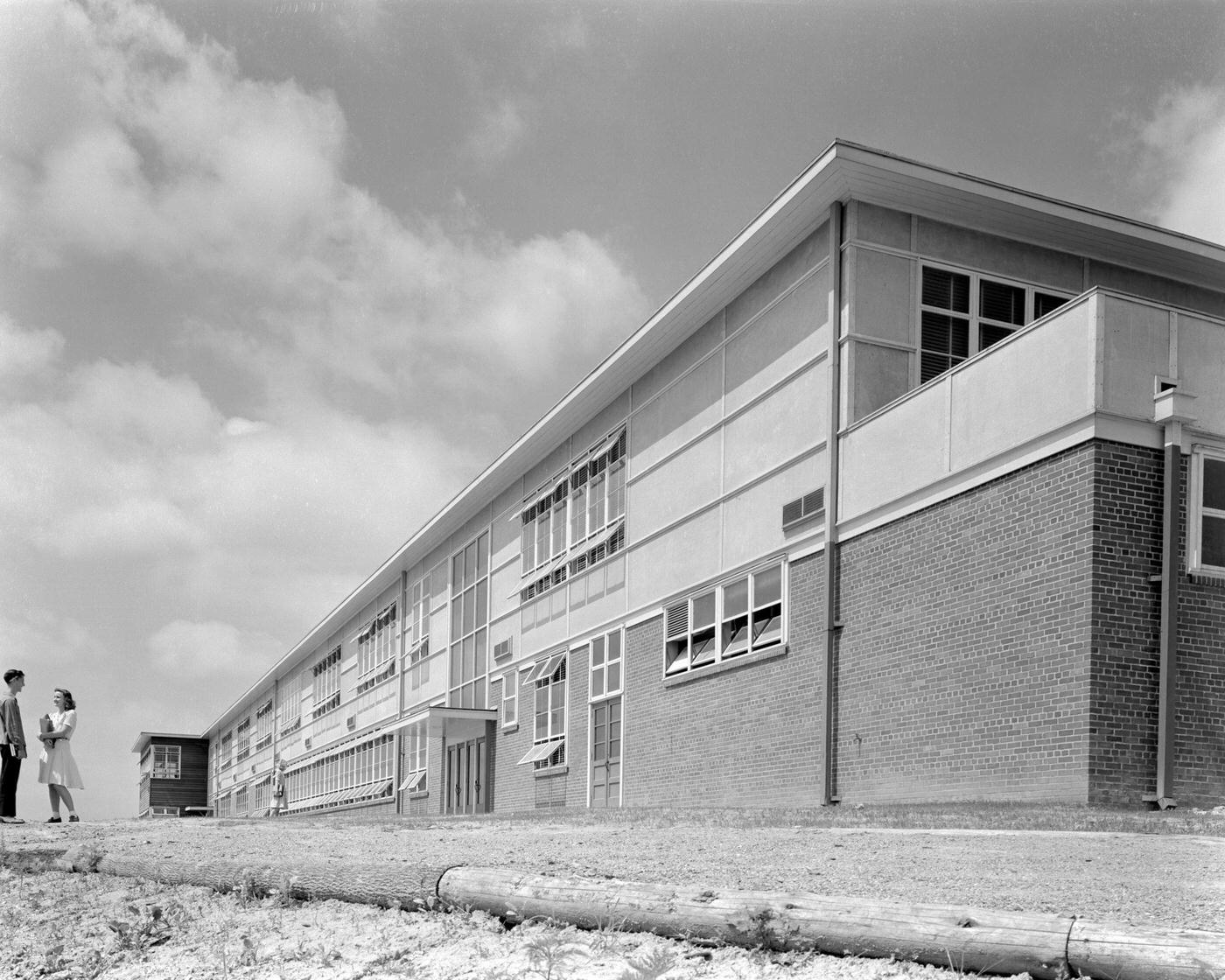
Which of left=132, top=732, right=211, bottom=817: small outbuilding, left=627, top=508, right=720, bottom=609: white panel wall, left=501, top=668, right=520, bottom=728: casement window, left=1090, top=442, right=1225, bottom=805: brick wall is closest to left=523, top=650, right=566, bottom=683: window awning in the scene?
left=501, top=668, right=520, bottom=728: casement window

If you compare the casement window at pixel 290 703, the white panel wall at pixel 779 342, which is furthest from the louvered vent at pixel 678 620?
the casement window at pixel 290 703

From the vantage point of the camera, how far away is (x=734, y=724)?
20.0 meters

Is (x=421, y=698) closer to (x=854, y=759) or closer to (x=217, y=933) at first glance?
(x=854, y=759)

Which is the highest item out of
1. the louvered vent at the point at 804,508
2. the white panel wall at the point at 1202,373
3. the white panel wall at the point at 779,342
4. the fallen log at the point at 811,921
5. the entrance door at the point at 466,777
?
the white panel wall at the point at 779,342

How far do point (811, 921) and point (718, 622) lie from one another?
15911mm

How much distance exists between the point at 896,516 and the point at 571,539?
1261cm

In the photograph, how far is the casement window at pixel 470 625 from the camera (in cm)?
3412

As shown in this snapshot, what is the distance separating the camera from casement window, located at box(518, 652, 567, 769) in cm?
2764

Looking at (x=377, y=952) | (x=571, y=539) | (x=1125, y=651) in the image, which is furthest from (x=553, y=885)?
(x=571, y=539)

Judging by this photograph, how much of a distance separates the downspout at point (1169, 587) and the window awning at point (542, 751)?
50.6 feet

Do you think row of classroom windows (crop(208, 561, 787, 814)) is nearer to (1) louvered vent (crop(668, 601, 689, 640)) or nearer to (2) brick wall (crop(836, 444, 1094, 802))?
(1) louvered vent (crop(668, 601, 689, 640))

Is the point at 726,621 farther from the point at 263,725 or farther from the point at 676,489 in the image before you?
the point at 263,725

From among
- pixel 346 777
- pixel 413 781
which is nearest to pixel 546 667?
pixel 413 781

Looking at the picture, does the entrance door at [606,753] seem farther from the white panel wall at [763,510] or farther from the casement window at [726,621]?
the white panel wall at [763,510]
